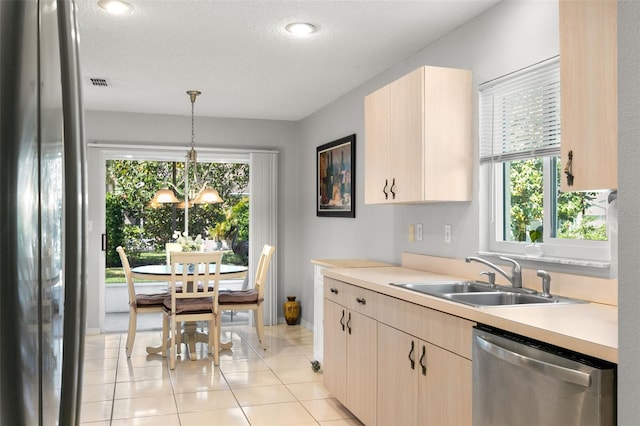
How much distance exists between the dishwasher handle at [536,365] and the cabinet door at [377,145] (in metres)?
1.77

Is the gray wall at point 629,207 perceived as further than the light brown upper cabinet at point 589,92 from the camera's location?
No

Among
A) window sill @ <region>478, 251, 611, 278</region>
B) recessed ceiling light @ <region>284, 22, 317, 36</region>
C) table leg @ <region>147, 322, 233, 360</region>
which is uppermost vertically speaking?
recessed ceiling light @ <region>284, 22, 317, 36</region>

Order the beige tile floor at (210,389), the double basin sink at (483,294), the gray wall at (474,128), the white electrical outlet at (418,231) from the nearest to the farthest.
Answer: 1. the double basin sink at (483,294)
2. the gray wall at (474,128)
3. the beige tile floor at (210,389)
4. the white electrical outlet at (418,231)

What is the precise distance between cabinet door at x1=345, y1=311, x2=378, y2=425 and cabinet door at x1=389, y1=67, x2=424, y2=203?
0.80 meters

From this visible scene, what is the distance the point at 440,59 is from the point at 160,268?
3.24m

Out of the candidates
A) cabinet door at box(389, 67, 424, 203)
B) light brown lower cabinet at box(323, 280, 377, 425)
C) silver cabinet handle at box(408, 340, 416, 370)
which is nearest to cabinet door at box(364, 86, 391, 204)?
cabinet door at box(389, 67, 424, 203)

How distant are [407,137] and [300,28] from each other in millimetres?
974

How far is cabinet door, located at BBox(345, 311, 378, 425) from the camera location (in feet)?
10.4

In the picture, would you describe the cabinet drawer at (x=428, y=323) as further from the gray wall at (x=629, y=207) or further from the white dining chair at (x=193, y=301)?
the white dining chair at (x=193, y=301)

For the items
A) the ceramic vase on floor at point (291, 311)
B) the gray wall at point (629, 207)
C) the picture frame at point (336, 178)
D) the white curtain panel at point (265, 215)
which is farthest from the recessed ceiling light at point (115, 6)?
the ceramic vase on floor at point (291, 311)

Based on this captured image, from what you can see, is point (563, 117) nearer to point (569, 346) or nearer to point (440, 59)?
point (569, 346)

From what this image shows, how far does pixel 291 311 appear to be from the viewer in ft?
22.0

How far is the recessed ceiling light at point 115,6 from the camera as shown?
313 cm

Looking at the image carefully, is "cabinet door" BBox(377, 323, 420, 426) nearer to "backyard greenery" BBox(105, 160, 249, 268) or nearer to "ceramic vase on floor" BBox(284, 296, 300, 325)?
"ceramic vase on floor" BBox(284, 296, 300, 325)
